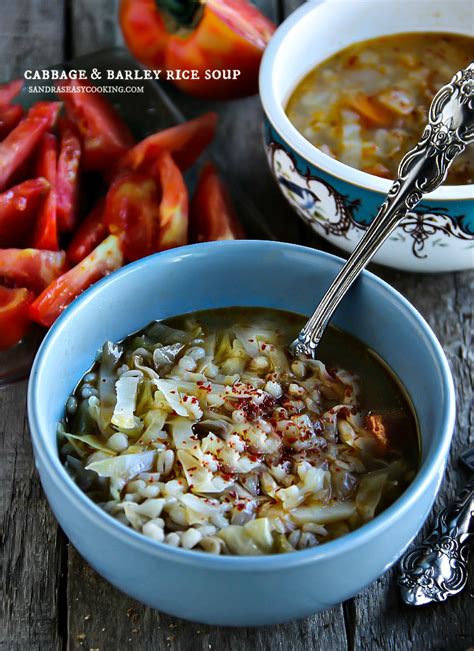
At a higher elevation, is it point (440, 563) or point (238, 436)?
point (238, 436)

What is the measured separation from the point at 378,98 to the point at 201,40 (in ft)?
1.82

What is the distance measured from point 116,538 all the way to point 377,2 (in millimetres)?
1690

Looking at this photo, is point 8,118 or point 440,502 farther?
point 8,118

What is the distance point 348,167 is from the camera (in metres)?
2.00

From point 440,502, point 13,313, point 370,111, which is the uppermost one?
point 370,111

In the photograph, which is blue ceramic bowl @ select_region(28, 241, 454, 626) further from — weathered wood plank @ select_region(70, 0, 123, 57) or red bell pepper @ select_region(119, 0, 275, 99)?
weathered wood plank @ select_region(70, 0, 123, 57)

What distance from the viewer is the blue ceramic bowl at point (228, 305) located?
1370 mm

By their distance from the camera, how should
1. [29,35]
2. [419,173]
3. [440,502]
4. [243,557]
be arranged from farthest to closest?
[29,35]
[440,502]
[419,173]
[243,557]

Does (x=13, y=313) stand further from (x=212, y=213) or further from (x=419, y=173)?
(x=419, y=173)

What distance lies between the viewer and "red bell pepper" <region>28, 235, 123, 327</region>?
2.04 metres

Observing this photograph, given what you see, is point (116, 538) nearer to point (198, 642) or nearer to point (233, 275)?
point (198, 642)

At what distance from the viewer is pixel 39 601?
1.68m

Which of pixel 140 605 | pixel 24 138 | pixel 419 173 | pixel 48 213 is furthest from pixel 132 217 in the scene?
pixel 140 605

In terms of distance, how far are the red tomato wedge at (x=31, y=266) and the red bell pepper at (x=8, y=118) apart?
410 mm
